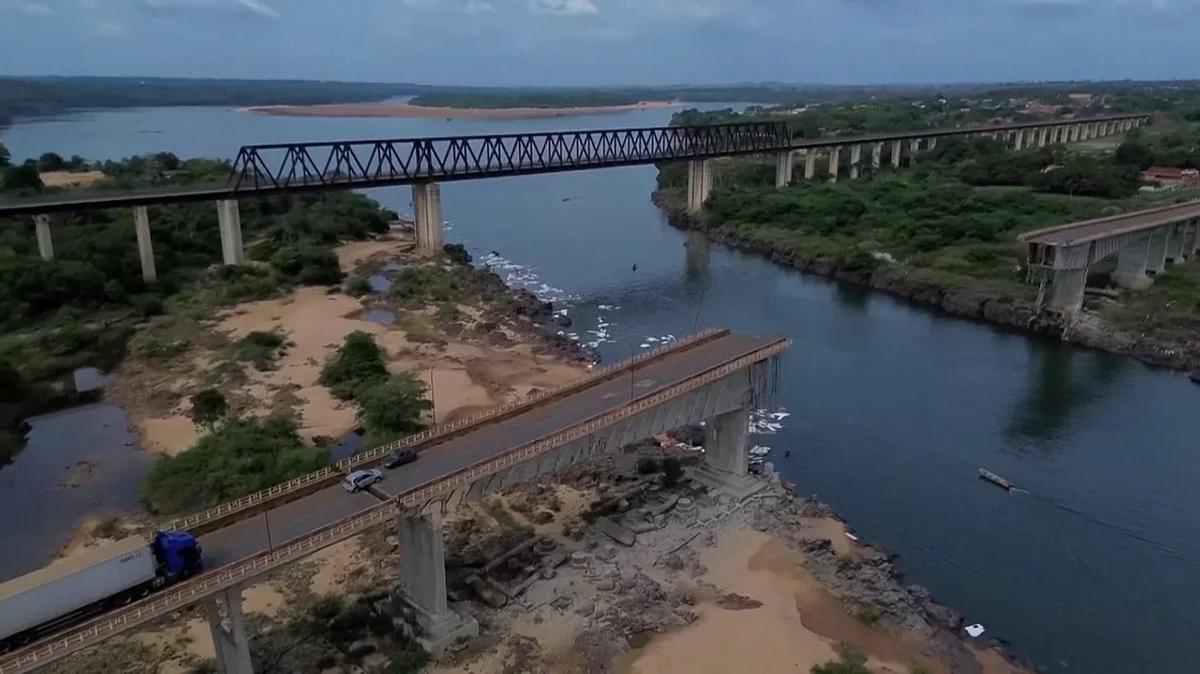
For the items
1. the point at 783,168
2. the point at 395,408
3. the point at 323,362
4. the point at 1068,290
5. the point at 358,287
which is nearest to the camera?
the point at 395,408

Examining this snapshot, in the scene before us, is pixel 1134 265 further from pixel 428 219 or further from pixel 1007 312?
pixel 428 219

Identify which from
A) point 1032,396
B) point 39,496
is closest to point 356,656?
point 39,496

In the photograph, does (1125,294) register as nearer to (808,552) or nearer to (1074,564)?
(1074,564)

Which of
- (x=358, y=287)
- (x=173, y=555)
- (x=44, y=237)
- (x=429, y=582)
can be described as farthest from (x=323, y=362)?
(x=173, y=555)

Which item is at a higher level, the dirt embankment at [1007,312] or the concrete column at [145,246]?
the concrete column at [145,246]

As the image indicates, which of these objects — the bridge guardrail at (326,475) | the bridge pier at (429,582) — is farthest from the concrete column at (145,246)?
the bridge pier at (429,582)

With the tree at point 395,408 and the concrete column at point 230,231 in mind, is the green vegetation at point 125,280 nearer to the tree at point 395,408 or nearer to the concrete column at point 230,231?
the concrete column at point 230,231
